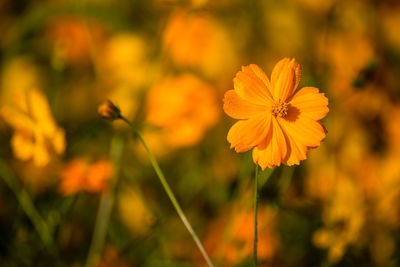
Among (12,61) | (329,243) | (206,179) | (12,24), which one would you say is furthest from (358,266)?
(12,24)

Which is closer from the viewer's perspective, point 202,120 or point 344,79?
point 202,120

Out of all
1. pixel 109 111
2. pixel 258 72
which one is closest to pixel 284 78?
→ pixel 258 72

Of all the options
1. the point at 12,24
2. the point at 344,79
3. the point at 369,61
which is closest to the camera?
the point at 369,61

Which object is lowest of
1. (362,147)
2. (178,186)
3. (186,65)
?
(178,186)

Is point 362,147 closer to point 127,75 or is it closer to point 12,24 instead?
point 127,75

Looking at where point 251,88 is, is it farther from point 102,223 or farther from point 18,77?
point 18,77

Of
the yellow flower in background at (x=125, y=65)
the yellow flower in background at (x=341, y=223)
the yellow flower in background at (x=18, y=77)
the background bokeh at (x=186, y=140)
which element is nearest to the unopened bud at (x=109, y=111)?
the background bokeh at (x=186, y=140)
